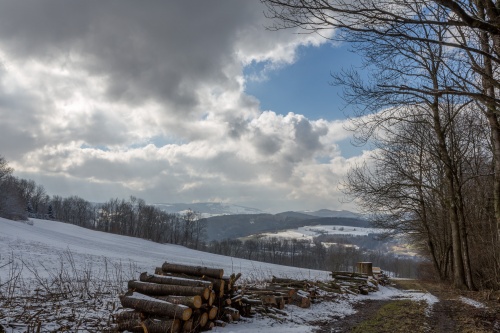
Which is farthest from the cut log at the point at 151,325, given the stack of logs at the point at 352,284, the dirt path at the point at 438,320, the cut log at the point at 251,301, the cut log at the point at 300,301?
the stack of logs at the point at 352,284

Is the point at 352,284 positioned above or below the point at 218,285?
below

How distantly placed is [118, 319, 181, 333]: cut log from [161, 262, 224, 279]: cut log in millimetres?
1473

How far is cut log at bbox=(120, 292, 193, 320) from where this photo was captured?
6367 millimetres

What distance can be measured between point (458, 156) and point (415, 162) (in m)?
3.26

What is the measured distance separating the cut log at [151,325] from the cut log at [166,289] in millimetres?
644

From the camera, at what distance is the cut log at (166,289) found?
6.94 meters

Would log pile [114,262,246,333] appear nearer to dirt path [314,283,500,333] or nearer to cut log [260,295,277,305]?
cut log [260,295,277,305]

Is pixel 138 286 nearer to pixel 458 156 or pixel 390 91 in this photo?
pixel 390 91

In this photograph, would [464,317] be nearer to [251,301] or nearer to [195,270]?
[251,301]

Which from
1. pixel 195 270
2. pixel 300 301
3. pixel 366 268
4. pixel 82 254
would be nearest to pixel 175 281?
pixel 195 270

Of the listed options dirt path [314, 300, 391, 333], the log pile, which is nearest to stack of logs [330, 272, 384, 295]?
dirt path [314, 300, 391, 333]

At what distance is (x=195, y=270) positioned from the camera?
7.92 m

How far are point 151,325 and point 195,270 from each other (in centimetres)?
174

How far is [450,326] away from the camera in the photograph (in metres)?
7.90
